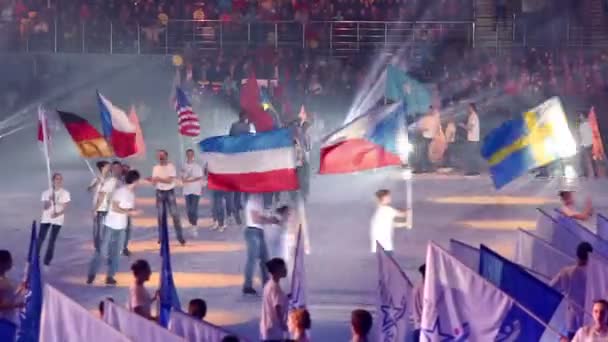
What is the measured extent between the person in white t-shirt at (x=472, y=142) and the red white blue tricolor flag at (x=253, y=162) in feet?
56.6

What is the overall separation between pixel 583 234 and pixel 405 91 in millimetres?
14381

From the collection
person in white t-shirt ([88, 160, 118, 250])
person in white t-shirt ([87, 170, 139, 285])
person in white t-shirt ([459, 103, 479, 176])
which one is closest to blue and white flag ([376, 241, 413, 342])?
person in white t-shirt ([87, 170, 139, 285])

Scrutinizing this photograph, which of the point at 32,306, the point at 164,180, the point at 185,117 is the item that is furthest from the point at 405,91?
the point at 32,306

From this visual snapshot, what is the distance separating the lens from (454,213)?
2509 cm

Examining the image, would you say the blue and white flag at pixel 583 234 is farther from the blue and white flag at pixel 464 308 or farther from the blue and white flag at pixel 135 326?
the blue and white flag at pixel 135 326

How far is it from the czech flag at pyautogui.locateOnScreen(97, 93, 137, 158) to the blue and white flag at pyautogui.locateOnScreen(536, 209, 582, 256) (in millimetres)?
6786

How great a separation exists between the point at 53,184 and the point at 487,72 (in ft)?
70.6

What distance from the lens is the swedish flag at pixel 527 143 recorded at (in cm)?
1745

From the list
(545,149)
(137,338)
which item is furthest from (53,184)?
(137,338)

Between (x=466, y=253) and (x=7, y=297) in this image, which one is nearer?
(x=7, y=297)

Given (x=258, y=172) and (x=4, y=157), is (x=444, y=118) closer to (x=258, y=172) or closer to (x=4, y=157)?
(x=4, y=157)

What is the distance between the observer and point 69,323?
921cm

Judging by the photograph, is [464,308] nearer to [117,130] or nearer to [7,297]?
[7,297]

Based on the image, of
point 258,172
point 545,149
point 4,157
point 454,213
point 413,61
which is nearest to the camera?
point 258,172
